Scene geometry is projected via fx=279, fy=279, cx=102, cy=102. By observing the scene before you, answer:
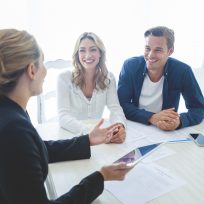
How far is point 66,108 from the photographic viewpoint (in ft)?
5.59

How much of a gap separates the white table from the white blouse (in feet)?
0.89

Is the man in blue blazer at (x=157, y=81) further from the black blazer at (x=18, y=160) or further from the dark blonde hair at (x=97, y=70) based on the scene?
the black blazer at (x=18, y=160)

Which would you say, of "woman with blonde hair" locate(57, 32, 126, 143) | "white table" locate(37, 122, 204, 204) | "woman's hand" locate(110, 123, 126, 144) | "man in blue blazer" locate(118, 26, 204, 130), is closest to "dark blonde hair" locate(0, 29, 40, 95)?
"white table" locate(37, 122, 204, 204)

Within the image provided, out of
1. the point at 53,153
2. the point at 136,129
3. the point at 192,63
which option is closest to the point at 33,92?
the point at 53,153

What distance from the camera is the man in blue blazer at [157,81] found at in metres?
1.83

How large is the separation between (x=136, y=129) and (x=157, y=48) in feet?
1.96

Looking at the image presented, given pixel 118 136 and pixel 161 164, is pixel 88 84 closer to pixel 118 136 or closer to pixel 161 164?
pixel 118 136

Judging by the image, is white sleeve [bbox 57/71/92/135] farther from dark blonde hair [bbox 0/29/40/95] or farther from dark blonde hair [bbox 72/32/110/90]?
dark blonde hair [bbox 0/29/40/95]

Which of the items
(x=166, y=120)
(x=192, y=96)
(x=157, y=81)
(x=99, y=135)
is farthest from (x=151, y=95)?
(x=99, y=135)

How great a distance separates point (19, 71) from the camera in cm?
84

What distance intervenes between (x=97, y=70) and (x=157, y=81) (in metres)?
0.42

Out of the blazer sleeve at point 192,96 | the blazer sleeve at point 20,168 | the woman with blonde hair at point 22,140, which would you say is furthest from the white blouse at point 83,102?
the blazer sleeve at point 20,168

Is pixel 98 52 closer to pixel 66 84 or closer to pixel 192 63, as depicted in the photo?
pixel 66 84

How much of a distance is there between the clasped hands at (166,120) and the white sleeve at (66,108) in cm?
38
